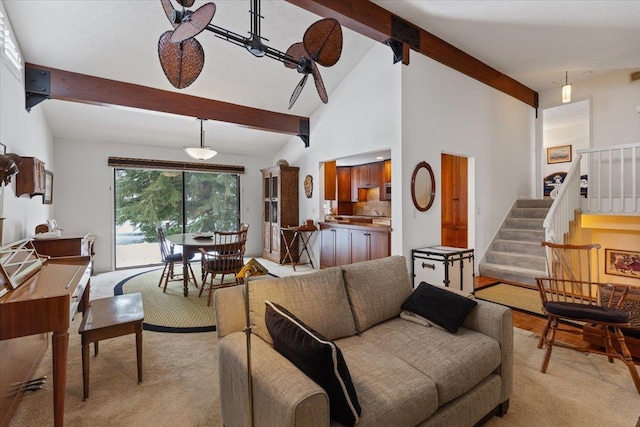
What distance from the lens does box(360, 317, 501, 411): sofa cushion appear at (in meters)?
1.58

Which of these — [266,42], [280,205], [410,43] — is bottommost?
[280,205]

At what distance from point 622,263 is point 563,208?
170 cm

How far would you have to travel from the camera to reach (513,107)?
5.84 metres

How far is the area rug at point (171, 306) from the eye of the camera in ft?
10.8

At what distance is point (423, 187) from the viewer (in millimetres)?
4355

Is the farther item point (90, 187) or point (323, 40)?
point (90, 187)

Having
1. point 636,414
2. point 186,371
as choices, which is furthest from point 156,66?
point 636,414

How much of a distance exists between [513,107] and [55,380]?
23.7ft

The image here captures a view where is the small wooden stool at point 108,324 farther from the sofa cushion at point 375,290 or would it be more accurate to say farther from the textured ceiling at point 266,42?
the textured ceiling at point 266,42

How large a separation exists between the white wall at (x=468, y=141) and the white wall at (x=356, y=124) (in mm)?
180

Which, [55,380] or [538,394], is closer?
[55,380]

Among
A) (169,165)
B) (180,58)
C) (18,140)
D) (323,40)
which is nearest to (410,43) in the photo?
(323,40)

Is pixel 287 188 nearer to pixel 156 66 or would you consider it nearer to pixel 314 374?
pixel 156 66

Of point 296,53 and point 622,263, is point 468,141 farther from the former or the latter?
point 296,53
